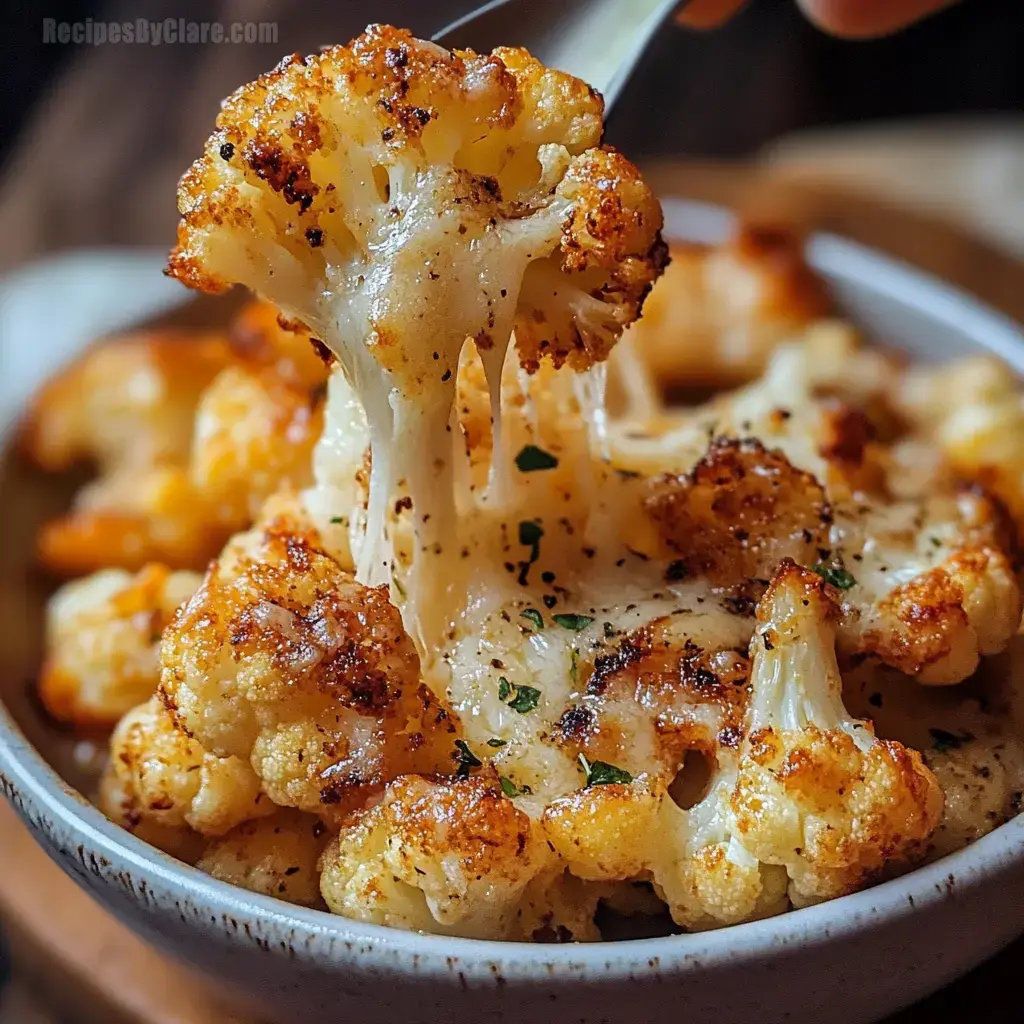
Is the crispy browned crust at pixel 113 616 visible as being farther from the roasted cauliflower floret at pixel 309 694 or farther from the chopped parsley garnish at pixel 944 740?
the chopped parsley garnish at pixel 944 740

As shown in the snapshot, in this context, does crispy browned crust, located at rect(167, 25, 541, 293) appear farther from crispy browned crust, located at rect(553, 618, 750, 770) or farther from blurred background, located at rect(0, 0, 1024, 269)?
blurred background, located at rect(0, 0, 1024, 269)

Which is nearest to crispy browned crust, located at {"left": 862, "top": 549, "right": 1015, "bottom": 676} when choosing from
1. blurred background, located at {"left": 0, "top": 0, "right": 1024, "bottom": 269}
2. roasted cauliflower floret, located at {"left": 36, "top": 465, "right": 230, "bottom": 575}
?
roasted cauliflower floret, located at {"left": 36, "top": 465, "right": 230, "bottom": 575}

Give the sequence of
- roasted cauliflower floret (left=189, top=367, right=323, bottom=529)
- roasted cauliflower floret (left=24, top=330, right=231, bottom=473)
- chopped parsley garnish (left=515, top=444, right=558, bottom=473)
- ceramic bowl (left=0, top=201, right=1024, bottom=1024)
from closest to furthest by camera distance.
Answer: ceramic bowl (left=0, top=201, right=1024, bottom=1024) → chopped parsley garnish (left=515, top=444, right=558, bottom=473) → roasted cauliflower floret (left=189, top=367, right=323, bottom=529) → roasted cauliflower floret (left=24, top=330, right=231, bottom=473)

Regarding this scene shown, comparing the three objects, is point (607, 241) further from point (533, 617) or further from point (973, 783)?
point (973, 783)

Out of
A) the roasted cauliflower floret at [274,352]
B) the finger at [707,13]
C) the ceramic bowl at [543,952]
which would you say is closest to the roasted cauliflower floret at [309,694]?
the ceramic bowl at [543,952]

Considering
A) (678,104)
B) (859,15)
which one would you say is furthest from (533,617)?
(678,104)

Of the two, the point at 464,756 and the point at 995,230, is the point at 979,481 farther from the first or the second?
the point at 995,230

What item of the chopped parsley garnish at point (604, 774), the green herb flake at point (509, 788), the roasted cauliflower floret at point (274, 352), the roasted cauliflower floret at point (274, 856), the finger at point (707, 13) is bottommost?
the roasted cauliflower floret at point (274, 856)
